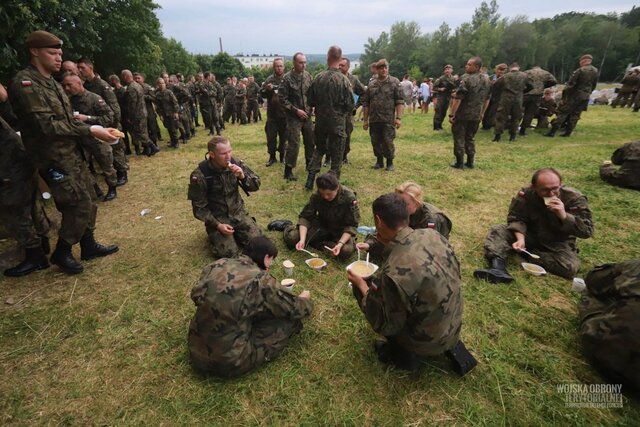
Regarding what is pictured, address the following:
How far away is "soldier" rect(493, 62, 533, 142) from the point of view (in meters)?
9.25

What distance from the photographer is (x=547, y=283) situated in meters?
3.54

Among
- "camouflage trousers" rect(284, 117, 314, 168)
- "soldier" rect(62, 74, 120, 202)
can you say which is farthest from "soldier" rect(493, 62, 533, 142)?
"soldier" rect(62, 74, 120, 202)

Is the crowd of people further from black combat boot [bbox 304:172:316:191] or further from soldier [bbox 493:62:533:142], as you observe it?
soldier [bbox 493:62:533:142]

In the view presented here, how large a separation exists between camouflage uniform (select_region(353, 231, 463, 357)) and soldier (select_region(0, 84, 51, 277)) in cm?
419

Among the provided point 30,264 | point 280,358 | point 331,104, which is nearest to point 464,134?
point 331,104

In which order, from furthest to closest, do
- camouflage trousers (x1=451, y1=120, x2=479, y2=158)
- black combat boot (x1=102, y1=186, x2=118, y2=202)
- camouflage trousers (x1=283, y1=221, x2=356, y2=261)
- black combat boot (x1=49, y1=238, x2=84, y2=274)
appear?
camouflage trousers (x1=451, y1=120, x2=479, y2=158) → black combat boot (x1=102, y1=186, x2=118, y2=202) → camouflage trousers (x1=283, y1=221, x2=356, y2=261) → black combat boot (x1=49, y1=238, x2=84, y2=274)

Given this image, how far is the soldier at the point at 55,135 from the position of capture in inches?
126

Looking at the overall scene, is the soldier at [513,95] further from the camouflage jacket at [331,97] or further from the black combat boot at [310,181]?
the black combat boot at [310,181]

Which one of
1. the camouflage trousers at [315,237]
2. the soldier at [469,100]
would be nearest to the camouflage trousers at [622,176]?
the soldier at [469,100]

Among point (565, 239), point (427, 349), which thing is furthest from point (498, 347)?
point (565, 239)

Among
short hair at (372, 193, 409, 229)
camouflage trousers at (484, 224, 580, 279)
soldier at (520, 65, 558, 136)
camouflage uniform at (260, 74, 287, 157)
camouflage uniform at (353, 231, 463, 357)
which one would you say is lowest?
camouflage trousers at (484, 224, 580, 279)

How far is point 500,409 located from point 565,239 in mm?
2505

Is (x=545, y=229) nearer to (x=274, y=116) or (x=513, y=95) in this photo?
(x=274, y=116)

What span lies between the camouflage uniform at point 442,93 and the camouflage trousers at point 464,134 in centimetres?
471
